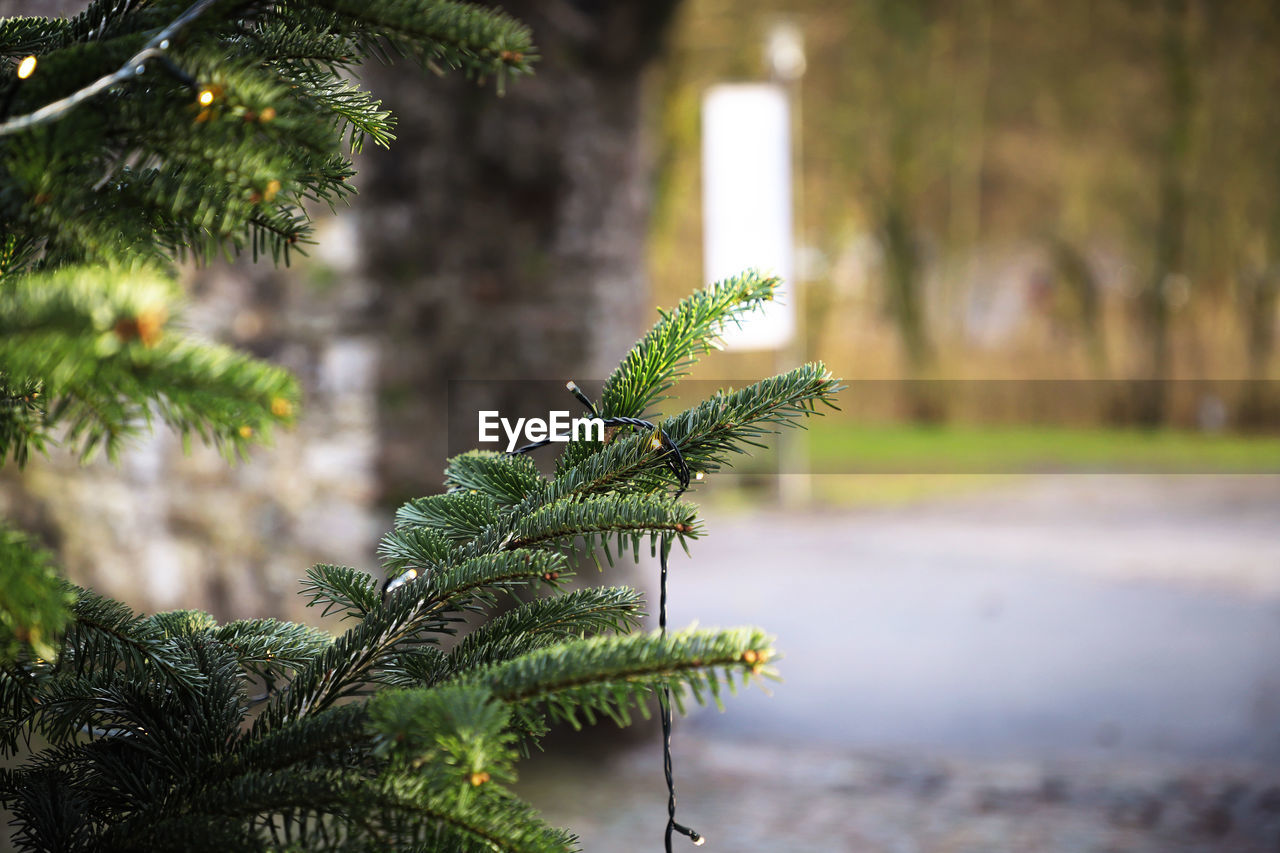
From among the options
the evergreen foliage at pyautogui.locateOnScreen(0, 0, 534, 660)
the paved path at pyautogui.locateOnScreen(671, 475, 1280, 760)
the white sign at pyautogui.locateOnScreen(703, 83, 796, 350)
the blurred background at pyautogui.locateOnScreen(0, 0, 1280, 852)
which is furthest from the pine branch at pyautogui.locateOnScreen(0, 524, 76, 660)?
the white sign at pyautogui.locateOnScreen(703, 83, 796, 350)

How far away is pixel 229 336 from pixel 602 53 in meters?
1.10

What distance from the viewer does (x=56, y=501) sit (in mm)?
2930

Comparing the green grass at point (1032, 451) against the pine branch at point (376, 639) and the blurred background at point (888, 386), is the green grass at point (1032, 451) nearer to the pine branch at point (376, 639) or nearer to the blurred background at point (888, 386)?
the blurred background at point (888, 386)

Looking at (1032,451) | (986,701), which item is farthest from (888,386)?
(986,701)

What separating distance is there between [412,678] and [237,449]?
0.24 meters

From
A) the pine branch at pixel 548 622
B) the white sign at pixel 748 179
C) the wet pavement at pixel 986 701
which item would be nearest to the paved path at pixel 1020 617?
the wet pavement at pixel 986 701

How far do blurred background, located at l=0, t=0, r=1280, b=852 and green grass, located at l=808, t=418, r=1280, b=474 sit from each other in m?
0.06

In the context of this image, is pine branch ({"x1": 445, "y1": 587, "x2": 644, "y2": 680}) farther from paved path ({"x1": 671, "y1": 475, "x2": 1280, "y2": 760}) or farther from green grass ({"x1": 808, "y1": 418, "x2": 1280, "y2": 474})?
green grass ({"x1": 808, "y1": 418, "x2": 1280, "y2": 474})

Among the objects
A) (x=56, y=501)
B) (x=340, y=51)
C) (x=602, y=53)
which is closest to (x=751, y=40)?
(x=602, y=53)

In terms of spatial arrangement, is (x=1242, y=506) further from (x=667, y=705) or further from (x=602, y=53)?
(x=667, y=705)

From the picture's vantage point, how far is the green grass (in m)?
8.15

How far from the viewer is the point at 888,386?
11016 millimetres

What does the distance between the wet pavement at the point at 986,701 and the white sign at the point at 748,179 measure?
1720 mm

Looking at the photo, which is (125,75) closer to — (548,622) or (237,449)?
(237,449)
